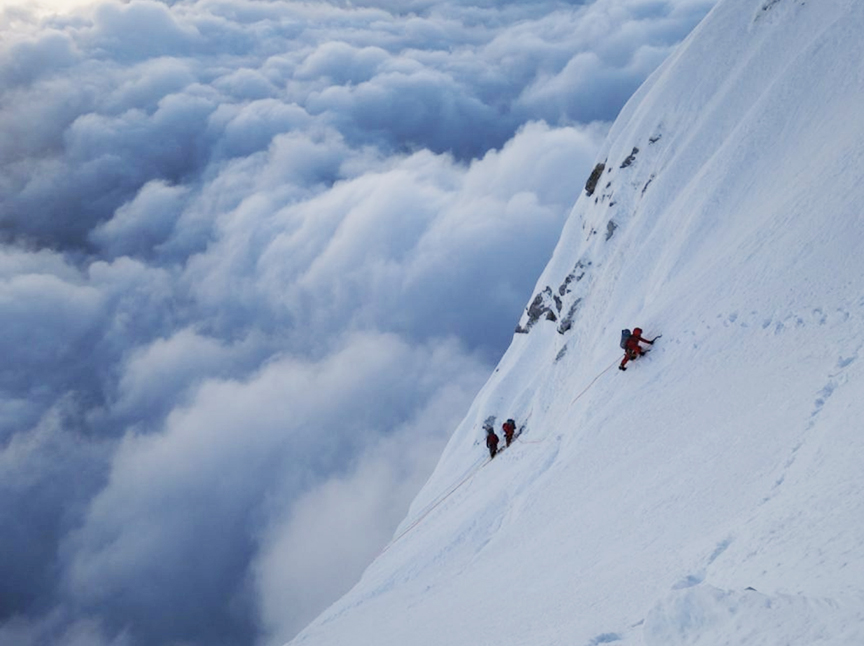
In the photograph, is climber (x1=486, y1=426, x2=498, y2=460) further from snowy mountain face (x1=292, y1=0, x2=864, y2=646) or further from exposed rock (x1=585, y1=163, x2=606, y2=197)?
exposed rock (x1=585, y1=163, x2=606, y2=197)

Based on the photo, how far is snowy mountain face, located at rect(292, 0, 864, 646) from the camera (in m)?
4.84

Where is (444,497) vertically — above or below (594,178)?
below

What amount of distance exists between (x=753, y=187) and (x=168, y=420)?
598ft

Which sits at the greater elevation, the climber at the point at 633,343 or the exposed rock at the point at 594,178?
the exposed rock at the point at 594,178

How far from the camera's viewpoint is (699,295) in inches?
475

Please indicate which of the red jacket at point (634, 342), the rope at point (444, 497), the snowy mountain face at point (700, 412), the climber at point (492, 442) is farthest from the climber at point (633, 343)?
the rope at point (444, 497)

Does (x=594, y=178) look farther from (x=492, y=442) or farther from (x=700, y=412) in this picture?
(x=700, y=412)

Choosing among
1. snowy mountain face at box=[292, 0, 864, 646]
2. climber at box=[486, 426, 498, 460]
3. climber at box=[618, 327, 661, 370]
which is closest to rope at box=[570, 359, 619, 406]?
snowy mountain face at box=[292, 0, 864, 646]

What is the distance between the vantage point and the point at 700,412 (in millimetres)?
9297

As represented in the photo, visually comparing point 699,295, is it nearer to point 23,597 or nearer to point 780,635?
point 780,635

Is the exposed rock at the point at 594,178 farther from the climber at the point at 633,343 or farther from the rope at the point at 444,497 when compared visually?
the climber at the point at 633,343

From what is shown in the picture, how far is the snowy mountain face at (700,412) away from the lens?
4836 millimetres

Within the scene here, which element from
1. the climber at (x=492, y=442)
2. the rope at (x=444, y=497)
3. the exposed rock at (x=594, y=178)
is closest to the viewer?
the climber at (x=492, y=442)

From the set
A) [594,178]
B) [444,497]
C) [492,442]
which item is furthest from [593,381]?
[594,178]
